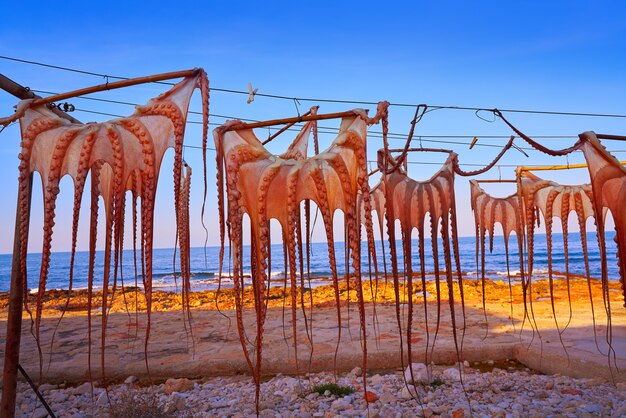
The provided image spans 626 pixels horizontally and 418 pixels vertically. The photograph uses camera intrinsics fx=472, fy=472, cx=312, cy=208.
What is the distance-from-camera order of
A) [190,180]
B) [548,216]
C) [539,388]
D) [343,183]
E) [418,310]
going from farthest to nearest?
[418,310] → [548,216] → [539,388] → [190,180] → [343,183]

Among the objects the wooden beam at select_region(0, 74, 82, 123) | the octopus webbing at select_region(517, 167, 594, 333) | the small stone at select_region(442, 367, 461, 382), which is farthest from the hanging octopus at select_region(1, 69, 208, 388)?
the octopus webbing at select_region(517, 167, 594, 333)

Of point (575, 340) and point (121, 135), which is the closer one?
point (121, 135)

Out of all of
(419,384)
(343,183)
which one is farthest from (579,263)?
(343,183)

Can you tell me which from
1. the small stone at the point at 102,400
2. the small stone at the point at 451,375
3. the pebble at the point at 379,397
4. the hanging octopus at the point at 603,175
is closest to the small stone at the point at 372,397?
the pebble at the point at 379,397

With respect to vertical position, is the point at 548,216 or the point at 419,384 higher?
the point at 548,216

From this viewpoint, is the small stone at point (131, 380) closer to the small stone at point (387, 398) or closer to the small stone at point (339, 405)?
the small stone at point (339, 405)

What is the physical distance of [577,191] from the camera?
6570 millimetres

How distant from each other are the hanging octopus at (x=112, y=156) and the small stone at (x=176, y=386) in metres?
2.91

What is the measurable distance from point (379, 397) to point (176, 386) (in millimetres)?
2425

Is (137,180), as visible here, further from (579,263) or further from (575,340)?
(579,263)

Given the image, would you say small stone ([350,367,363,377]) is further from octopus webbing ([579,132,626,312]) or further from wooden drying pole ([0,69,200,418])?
wooden drying pole ([0,69,200,418])

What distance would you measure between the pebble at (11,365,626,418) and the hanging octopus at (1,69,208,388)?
2376mm

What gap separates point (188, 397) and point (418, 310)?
6.67 meters

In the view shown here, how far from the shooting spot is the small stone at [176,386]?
5.64 m
